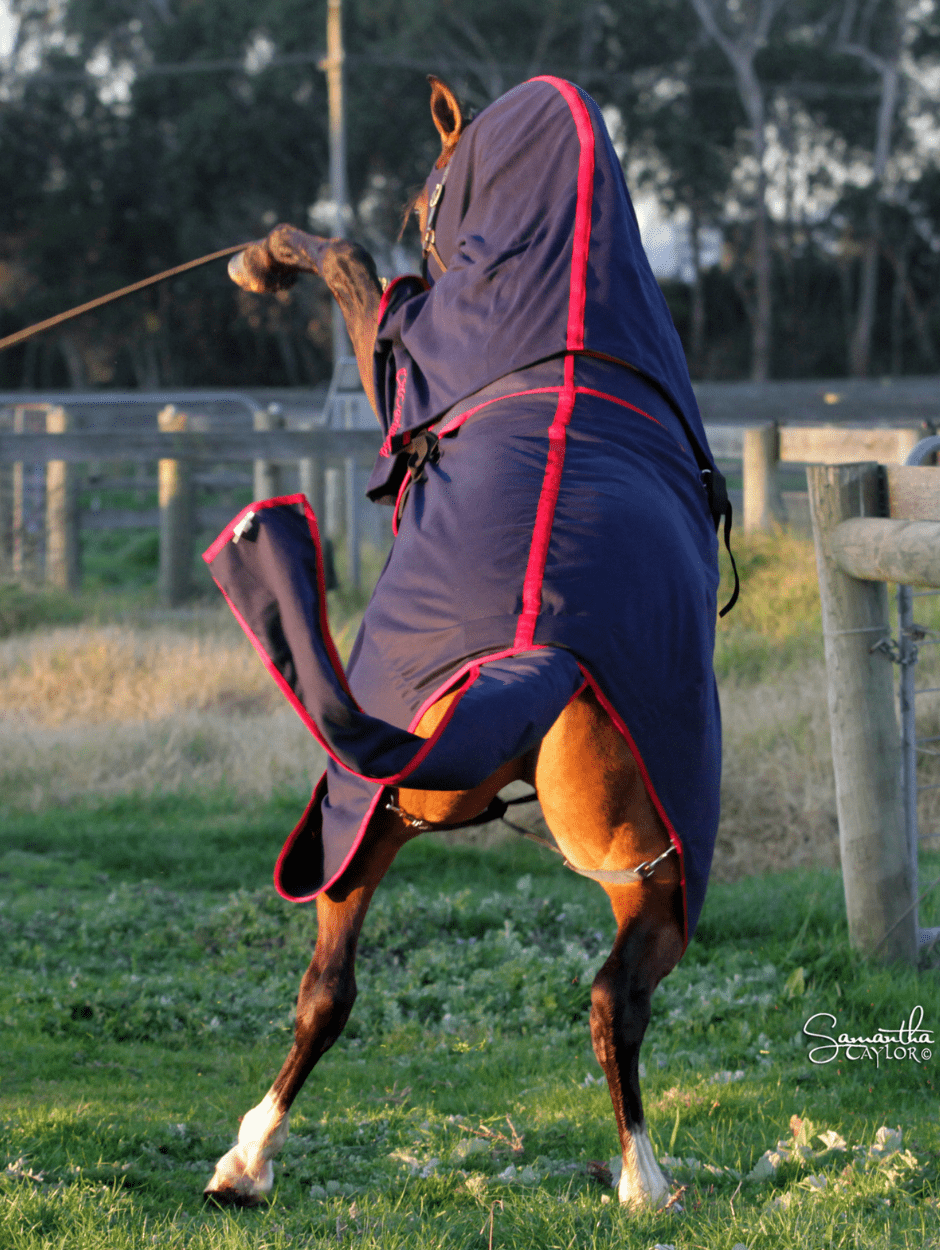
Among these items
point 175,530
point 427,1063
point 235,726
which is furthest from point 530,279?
point 175,530

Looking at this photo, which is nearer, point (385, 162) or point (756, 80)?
point (756, 80)

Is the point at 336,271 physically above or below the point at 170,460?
above

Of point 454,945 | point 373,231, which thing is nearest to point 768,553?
point 454,945

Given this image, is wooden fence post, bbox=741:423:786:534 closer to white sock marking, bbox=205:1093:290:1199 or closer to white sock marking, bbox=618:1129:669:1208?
white sock marking, bbox=618:1129:669:1208

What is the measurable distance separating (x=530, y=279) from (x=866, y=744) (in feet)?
6.71

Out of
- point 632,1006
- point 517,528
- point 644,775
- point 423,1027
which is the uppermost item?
point 517,528

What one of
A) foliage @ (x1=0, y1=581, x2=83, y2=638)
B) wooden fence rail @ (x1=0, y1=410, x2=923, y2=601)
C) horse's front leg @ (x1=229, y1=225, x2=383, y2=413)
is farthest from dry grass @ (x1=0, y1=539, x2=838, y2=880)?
horse's front leg @ (x1=229, y1=225, x2=383, y2=413)

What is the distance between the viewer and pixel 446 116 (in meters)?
Answer: 3.44

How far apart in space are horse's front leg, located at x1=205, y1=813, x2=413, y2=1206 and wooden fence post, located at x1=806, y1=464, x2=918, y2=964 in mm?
1973

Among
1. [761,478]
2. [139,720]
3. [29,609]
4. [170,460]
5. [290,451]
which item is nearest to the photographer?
[139,720]

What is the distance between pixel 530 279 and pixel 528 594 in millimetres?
812

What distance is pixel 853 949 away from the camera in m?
4.30

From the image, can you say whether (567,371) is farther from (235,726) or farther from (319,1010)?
(235,726)

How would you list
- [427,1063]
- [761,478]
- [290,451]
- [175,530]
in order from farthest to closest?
[175,530], [290,451], [761,478], [427,1063]
